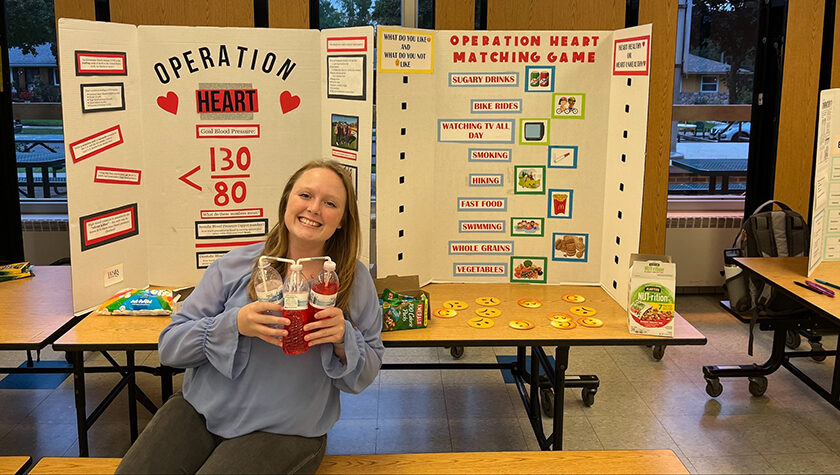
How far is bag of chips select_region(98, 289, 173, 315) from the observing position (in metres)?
3.18

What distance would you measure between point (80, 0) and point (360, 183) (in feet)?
9.71

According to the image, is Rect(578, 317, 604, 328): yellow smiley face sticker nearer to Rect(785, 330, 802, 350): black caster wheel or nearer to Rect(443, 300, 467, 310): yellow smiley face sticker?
Rect(443, 300, 467, 310): yellow smiley face sticker

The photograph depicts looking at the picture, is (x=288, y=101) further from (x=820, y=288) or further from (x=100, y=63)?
(x=820, y=288)

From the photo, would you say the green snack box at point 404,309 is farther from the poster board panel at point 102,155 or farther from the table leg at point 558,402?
the poster board panel at point 102,155

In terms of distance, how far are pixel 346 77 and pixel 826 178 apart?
96.5 inches

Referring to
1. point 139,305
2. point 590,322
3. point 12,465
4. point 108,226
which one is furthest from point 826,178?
point 12,465

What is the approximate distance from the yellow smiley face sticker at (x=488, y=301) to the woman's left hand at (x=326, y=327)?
1.23m

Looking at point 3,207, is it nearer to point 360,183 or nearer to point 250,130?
point 250,130

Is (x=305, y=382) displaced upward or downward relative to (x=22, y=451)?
upward

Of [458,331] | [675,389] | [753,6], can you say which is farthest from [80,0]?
[753,6]

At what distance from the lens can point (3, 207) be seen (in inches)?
212

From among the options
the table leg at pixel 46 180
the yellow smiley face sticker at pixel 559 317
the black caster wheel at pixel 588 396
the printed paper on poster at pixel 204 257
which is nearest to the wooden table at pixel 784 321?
the black caster wheel at pixel 588 396

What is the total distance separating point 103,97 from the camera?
3.20m

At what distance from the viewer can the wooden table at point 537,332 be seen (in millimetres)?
2957
